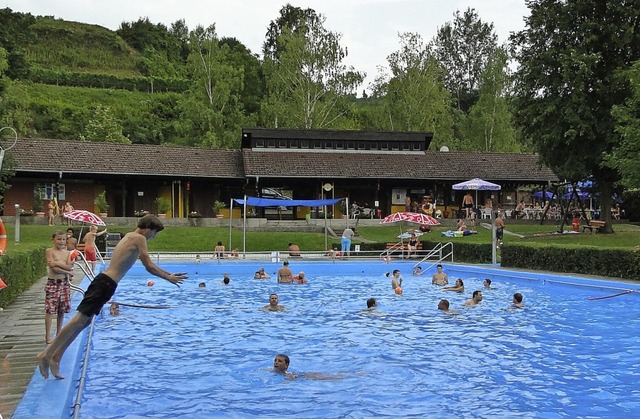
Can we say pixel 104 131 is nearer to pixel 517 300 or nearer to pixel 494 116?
pixel 494 116

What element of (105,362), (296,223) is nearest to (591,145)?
(296,223)

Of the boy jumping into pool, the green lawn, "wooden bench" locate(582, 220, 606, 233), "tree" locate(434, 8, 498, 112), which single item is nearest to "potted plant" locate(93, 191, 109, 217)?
the green lawn

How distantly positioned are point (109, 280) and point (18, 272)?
8827mm

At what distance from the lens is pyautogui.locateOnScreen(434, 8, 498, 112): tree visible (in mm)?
73000

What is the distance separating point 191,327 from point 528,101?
24410 millimetres

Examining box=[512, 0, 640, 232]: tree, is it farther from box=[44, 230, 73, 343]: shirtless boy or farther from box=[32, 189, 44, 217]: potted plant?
box=[32, 189, 44, 217]: potted plant

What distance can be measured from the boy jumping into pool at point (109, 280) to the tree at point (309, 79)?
43.7 metres

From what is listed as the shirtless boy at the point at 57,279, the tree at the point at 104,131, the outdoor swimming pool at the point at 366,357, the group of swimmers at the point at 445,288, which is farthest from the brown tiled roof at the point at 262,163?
the shirtless boy at the point at 57,279

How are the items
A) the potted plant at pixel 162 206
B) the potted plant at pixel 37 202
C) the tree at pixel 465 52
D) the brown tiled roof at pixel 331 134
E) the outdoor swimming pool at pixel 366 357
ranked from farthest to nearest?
the tree at pixel 465 52, the brown tiled roof at pixel 331 134, the potted plant at pixel 162 206, the potted plant at pixel 37 202, the outdoor swimming pool at pixel 366 357

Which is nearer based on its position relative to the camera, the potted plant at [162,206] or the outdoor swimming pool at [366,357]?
the outdoor swimming pool at [366,357]

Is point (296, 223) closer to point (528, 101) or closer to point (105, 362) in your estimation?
point (528, 101)

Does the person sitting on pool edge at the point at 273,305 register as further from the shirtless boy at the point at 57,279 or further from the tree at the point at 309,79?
the tree at the point at 309,79

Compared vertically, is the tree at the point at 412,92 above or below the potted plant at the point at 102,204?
above

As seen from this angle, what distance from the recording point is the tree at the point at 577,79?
29156 mm
